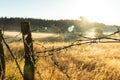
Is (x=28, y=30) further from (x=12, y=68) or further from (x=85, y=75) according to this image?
(x=85, y=75)

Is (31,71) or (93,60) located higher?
(31,71)

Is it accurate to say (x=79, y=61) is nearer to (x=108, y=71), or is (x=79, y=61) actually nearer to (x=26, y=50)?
(x=108, y=71)

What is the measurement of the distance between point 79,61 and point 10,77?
13.7 ft

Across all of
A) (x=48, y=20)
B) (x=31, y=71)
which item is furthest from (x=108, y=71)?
(x=48, y=20)

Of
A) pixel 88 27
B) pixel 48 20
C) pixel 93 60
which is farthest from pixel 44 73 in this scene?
pixel 88 27

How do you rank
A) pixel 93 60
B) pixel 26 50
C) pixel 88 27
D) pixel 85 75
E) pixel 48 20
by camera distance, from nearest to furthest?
1. pixel 26 50
2. pixel 85 75
3. pixel 93 60
4. pixel 48 20
5. pixel 88 27

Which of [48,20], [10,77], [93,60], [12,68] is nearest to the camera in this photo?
[10,77]

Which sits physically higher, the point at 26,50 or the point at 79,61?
the point at 26,50

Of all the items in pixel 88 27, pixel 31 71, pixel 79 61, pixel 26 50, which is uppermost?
pixel 26 50

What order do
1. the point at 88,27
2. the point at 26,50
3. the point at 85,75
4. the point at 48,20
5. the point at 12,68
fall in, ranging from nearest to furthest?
1. the point at 26,50
2. the point at 12,68
3. the point at 85,75
4. the point at 48,20
5. the point at 88,27

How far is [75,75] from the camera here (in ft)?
20.0

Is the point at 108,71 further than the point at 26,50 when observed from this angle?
Yes

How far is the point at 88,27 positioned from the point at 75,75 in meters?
97.4

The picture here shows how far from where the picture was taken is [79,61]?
9516 millimetres
